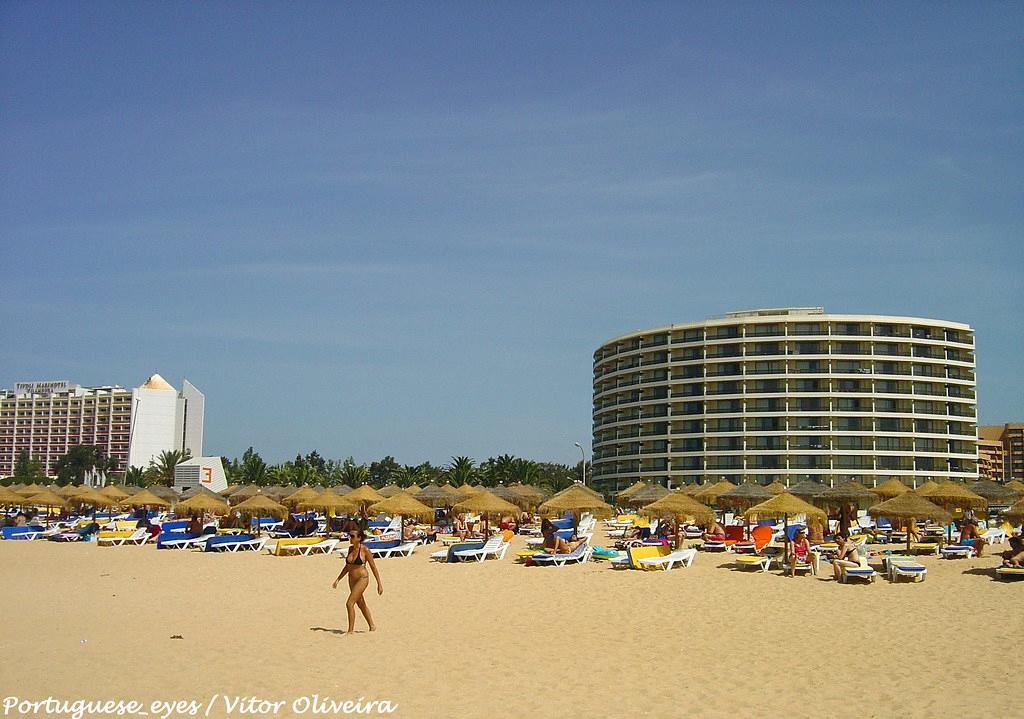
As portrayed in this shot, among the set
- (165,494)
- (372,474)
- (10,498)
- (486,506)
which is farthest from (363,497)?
(372,474)

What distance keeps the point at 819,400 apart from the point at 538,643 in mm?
63187

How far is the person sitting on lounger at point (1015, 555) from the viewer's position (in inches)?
755

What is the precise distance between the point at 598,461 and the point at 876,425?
2563cm

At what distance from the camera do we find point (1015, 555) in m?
19.5

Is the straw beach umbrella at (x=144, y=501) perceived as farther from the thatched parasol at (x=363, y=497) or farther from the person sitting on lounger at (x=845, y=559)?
the person sitting on lounger at (x=845, y=559)

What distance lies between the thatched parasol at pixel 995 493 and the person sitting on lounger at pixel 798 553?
55.6 ft

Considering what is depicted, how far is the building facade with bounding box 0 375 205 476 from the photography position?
131375 millimetres

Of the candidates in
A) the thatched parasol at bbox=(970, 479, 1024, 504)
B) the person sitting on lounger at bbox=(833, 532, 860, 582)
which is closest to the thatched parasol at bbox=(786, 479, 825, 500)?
the thatched parasol at bbox=(970, 479, 1024, 504)

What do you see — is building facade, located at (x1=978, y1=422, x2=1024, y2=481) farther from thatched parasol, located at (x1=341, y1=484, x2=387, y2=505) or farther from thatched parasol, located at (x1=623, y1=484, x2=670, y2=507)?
thatched parasol, located at (x1=341, y1=484, x2=387, y2=505)

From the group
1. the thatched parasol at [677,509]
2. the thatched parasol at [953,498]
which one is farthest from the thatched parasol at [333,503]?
the thatched parasol at [953,498]

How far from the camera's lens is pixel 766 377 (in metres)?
72.0

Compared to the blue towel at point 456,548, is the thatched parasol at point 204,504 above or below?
above

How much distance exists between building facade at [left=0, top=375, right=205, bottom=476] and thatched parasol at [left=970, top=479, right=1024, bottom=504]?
4483 inches

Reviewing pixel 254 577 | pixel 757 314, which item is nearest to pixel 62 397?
pixel 757 314
